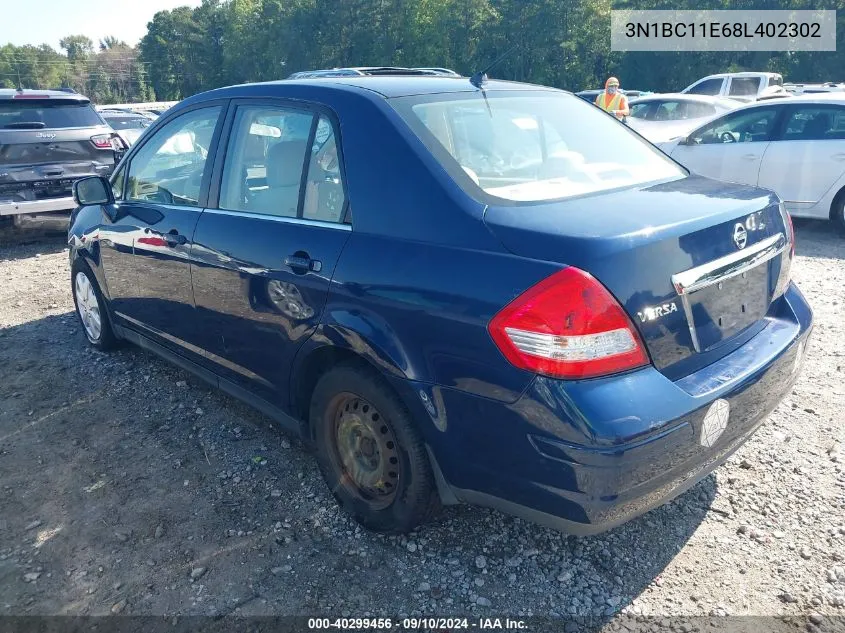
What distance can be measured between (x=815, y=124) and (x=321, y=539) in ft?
24.7

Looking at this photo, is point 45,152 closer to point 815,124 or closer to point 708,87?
→ point 815,124

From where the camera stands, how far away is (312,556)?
2.72m

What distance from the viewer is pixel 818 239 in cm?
766

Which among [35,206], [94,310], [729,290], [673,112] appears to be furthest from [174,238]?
[673,112]

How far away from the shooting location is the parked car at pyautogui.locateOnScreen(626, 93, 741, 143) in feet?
45.2

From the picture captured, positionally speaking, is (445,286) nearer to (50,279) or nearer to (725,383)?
(725,383)

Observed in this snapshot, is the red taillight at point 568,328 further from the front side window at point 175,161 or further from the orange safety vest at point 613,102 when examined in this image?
the orange safety vest at point 613,102

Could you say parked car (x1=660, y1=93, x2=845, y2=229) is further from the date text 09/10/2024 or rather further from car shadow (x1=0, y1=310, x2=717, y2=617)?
the date text 09/10/2024

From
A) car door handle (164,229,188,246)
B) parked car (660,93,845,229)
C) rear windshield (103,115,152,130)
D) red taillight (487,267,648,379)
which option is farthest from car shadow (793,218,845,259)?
rear windshield (103,115,152,130)

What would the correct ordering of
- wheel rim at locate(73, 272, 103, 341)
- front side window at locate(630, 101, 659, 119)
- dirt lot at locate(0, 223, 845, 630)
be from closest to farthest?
1. dirt lot at locate(0, 223, 845, 630)
2. wheel rim at locate(73, 272, 103, 341)
3. front side window at locate(630, 101, 659, 119)

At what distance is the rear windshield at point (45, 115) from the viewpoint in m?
7.99

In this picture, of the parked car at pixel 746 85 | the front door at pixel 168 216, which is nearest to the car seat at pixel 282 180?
the front door at pixel 168 216

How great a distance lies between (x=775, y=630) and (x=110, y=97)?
93.9 m

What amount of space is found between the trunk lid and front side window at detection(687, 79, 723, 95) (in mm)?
18739
